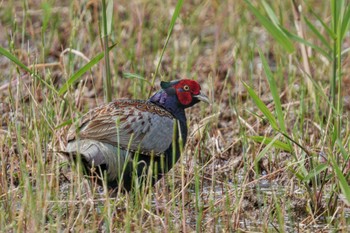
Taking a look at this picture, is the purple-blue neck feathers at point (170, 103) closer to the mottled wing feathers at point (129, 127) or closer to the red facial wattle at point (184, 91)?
the red facial wattle at point (184, 91)

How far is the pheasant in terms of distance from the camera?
20.5 feet

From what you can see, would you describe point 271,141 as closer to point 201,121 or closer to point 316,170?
point 316,170

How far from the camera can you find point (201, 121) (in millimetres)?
7594

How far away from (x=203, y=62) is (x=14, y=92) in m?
2.18

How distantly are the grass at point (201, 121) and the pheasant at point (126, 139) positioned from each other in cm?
15

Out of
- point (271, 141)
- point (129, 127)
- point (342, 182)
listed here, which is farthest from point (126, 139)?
point (342, 182)

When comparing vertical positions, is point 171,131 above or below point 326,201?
above

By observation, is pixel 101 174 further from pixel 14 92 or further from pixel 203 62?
pixel 203 62

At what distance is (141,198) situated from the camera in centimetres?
586

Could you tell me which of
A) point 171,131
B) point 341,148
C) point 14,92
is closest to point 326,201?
point 341,148

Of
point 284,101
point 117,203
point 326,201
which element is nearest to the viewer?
point 117,203

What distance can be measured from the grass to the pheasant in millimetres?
150

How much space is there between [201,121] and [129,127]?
1.22m

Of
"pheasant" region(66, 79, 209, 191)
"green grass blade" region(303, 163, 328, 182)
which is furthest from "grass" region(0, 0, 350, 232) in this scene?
"pheasant" region(66, 79, 209, 191)
